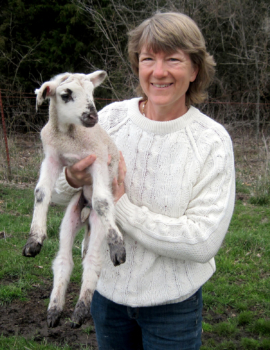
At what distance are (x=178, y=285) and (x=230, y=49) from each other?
1572 cm

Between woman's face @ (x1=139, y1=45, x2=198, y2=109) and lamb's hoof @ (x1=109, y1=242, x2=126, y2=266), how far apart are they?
2.70ft

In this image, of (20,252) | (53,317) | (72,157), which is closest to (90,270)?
(53,317)

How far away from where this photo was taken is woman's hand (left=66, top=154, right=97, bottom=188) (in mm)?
2240

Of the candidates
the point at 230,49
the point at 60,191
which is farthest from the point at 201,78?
the point at 230,49

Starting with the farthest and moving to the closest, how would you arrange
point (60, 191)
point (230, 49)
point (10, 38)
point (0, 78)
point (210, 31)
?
point (230, 49) < point (210, 31) < point (10, 38) < point (0, 78) < point (60, 191)

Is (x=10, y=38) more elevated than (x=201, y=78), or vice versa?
(x=201, y=78)

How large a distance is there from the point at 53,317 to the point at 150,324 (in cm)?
53

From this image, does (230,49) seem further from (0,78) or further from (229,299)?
(229,299)

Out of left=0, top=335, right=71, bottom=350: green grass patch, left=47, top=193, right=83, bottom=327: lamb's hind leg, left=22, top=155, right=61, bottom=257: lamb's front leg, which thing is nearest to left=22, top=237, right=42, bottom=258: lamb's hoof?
left=22, top=155, right=61, bottom=257: lamb's front leg

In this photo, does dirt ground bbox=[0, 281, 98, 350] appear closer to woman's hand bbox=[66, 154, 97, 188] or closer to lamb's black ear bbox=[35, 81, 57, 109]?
woman's hand bbox=[66, 154, 97, 188]

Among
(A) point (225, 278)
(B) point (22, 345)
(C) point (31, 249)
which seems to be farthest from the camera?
(A) point (225, 278)

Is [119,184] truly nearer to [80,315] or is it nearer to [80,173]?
[80,173]

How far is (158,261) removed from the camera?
2.16 m

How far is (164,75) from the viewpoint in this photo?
2.11 metres
